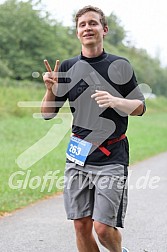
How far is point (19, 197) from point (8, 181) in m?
1.24

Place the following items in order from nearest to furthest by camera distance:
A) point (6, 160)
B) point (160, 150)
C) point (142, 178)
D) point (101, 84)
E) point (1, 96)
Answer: point (101, 84), point (142, 178), point (6, 160), point (160, 150), point (1, 96)

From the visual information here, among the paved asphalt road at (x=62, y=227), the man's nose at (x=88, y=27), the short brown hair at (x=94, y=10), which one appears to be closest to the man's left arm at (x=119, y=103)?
the man's nose at (x=88, y=27)

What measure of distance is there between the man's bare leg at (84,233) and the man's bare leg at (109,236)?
0.14 meters

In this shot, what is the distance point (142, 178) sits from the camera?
10.5 meters

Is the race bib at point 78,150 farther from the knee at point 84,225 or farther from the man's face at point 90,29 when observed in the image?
the man's face at point 90,29

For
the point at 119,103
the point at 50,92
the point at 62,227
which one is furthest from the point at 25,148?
the point at 119,103

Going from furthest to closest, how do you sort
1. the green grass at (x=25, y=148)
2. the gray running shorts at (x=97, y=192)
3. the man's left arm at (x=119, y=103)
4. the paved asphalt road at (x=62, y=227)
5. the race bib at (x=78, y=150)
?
the green grass at (x=25, y=148) → the paved asphalt road at (x=62, y=227) → the race bib at (x=78, y=150) → the gray running shorts at (x=97, y=192) → the man's left arm at (x=119, y=103)

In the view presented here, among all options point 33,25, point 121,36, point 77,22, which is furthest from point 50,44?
point 121,36

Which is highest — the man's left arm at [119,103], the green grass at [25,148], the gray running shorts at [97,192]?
the man's left arm at [119,103]

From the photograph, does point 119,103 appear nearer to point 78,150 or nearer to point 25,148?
point 78,150

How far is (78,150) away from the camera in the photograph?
3891 mm

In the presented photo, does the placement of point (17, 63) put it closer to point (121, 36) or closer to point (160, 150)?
point (160, 150)

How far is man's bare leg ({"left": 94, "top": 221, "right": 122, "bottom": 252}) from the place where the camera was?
3750 mm

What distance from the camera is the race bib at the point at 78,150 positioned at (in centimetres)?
386
